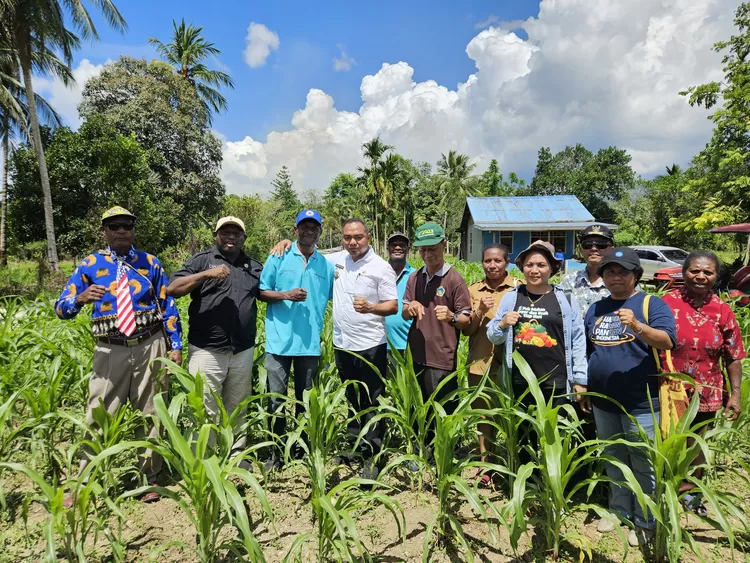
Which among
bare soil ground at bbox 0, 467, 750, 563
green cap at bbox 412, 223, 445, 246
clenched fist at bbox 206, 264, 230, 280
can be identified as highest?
green cap at bbox 412, 223, 445, 246

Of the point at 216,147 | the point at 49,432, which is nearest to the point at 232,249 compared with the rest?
the point at 49,432

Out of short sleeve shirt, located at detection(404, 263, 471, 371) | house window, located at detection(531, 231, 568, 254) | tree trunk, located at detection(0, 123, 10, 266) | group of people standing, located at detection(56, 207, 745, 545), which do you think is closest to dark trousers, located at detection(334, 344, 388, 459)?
group of people standing, located at detection(56, 207, 745, 545)

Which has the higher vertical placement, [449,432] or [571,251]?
[571,251]

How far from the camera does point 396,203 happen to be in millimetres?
33562

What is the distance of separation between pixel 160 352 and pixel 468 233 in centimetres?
2290

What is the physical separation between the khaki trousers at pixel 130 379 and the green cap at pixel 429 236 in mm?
1710

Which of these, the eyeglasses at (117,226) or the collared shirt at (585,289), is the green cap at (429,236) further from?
the eyeglasses at (117,226)

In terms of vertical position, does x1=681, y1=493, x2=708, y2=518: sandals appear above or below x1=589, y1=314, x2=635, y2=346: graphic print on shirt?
below

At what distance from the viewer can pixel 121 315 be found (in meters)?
2.39

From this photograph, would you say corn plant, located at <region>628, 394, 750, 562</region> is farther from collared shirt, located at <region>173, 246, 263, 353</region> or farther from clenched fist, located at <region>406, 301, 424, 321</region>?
collared shirt, located at <region>173, 246, 263, 353</region>

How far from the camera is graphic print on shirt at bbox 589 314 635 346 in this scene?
6.95 feet

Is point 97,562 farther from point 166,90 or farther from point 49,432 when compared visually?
point 166,90

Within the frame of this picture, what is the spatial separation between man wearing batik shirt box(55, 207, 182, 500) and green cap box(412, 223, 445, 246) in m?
1.61

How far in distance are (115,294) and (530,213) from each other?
19340 mm
